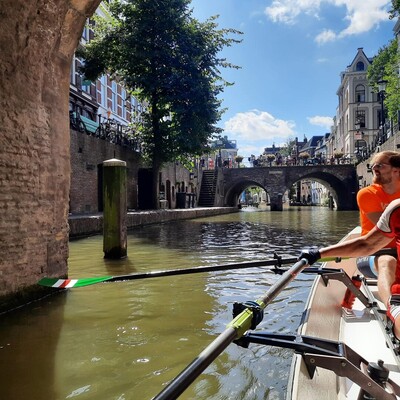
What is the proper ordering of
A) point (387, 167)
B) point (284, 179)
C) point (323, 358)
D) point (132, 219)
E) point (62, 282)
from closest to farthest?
1. point (323, 358)
2. point (387, 167)
3. point (62, 282)
4. point (132, 219)
5. point (284, 179)

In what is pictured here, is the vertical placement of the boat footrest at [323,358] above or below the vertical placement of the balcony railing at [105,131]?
below

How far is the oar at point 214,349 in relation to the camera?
1279 mm

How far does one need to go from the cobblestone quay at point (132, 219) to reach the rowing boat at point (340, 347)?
29.5 ft

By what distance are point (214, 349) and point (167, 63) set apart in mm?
19392

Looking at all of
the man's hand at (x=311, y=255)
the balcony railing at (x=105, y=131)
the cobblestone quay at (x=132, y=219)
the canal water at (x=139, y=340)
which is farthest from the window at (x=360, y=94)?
the man's hand at (x=311, y=255)

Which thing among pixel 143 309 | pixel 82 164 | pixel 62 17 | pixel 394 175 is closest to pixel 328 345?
pixel 394 175

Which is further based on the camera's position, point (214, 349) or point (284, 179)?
point (284, 179)

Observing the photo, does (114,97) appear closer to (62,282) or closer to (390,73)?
(390,73)

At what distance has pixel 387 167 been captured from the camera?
312cm

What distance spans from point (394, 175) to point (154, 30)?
18242mm

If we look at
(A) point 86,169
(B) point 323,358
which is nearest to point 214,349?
(B) point 323,358

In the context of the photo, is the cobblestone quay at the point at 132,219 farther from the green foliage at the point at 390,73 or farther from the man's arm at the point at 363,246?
the green foliage at the point at 390,73

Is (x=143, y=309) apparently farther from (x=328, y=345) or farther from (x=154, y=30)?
(x=154, y=30)

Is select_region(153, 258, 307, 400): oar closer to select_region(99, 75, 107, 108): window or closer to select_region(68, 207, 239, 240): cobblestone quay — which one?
select_region(68, 207, 239, 240): cobblestone quay
